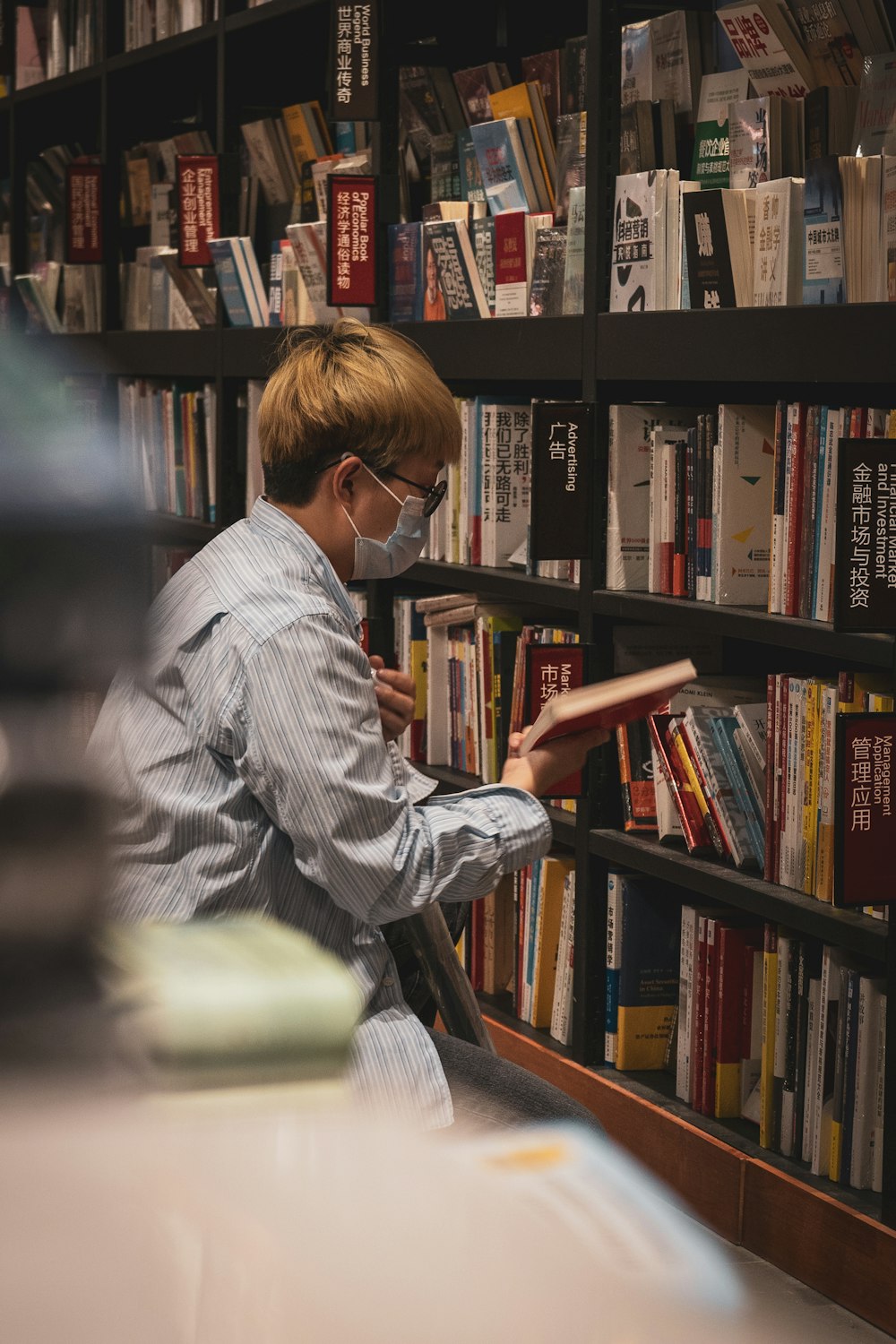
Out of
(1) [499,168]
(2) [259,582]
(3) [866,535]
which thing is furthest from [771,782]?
(1) [499,168]

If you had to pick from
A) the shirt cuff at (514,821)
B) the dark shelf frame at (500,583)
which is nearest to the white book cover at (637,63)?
the dark shelf frame at (500,583)

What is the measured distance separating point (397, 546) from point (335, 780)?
2.29 ft

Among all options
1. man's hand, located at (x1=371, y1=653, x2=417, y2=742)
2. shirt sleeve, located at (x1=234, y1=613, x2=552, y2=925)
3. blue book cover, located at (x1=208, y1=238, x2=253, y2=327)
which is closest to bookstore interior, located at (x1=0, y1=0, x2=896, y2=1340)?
blue book cover, located at (x1=208, y1=238, x2=253, y2=327)

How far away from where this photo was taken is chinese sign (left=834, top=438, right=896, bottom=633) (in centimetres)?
190

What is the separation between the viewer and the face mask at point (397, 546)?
1928mm

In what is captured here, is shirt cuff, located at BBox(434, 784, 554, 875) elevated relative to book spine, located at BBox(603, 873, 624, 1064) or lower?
elevated

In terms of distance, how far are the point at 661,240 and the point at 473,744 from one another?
1.03 meters

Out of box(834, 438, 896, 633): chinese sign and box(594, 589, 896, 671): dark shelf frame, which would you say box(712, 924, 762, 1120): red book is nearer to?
box(594, 589, 896, 671): dark shelf frame

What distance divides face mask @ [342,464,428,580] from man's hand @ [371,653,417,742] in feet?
0.42

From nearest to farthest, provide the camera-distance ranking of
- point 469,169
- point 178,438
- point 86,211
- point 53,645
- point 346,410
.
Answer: point 53,645
point 346,410
point 469,169
point 178,438
point 86,211

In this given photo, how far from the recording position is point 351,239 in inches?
120

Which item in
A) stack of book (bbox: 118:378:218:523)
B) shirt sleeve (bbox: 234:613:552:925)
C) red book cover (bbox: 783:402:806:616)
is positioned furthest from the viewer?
stack of book (bbox: 118:378:218:523)

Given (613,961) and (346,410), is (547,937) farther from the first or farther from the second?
(346,410)

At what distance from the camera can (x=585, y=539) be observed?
2.48 metres
